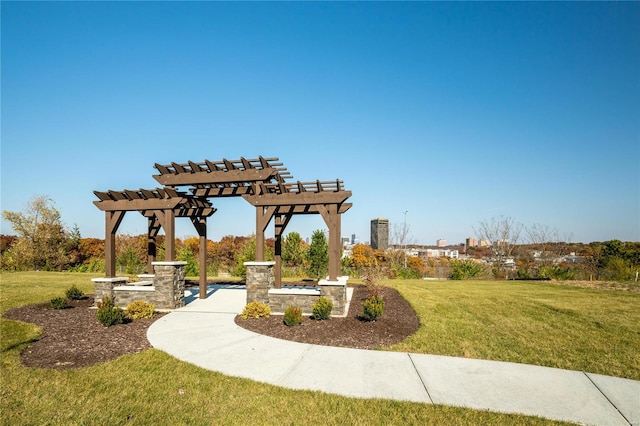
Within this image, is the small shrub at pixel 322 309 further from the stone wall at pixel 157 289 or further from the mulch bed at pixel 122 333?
the stone wall at pixel 157 289

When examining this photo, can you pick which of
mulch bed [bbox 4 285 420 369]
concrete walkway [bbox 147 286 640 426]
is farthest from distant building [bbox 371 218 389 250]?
concrete walkway [bbox 147 286 640 426]

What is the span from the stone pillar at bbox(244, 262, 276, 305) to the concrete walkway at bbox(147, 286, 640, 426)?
297 centimetres

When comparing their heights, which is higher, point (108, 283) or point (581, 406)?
point (108, 283)

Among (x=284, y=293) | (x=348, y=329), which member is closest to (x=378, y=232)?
(x=284, y=293)

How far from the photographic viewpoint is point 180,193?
1250cm

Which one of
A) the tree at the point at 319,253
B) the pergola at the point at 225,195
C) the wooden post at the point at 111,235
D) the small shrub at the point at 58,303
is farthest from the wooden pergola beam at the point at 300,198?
the tree at the point at 319,253

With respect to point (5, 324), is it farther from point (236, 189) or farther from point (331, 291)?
point (331, 291)

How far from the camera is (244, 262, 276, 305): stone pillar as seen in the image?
1083 cm

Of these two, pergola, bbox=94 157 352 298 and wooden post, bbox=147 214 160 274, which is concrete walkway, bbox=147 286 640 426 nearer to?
pergola, bbox=94 157 352 298

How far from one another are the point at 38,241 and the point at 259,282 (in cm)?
2915

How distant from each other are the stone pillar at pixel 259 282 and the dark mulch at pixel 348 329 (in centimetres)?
103

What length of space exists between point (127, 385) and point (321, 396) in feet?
11.0

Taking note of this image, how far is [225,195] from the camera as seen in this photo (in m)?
13.0

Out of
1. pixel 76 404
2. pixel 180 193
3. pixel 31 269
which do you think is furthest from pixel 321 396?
pixel 31 269
